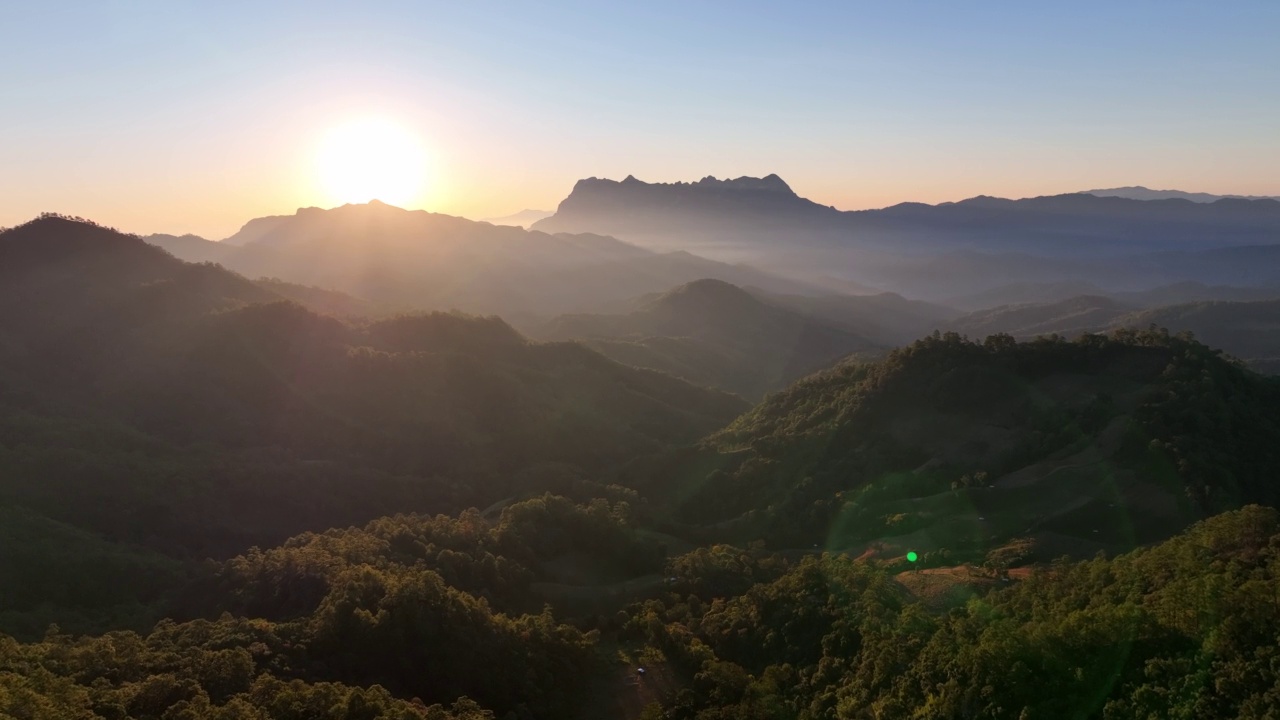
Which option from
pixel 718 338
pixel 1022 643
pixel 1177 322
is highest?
pixel 1177 322

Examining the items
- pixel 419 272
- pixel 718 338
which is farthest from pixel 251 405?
pixel 419 272

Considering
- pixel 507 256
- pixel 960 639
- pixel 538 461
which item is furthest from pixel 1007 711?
pixel 507 256

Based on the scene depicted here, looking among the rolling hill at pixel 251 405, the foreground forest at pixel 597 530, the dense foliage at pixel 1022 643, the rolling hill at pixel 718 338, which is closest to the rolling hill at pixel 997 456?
the foreground forest at pixel 597 530

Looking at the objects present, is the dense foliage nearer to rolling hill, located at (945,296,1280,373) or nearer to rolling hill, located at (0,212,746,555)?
rolling hill, located at (0,212,746,555)

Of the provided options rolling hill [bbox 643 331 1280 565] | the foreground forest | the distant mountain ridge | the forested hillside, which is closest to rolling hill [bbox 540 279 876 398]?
the forested hillside

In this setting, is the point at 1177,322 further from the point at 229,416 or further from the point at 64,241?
the point at 64,241

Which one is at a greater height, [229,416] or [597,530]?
[229,416]

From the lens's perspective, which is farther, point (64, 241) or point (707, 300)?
point (707, 300)

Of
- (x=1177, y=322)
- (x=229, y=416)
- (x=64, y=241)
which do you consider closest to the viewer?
(x=229, y=416)

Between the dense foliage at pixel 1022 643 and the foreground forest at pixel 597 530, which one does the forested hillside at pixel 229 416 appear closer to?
the foreground forest at pixel 597 530
